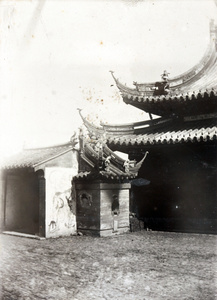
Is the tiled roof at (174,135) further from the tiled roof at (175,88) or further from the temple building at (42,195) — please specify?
the temple building at (42,195)

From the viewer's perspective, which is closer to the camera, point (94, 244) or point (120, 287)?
point (120, 287)

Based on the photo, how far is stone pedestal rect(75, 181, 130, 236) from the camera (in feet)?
39.2

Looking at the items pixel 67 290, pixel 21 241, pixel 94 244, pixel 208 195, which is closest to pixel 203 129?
pixel 208 195

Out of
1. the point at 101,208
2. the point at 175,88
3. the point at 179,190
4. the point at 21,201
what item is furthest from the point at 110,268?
the point at 175,88

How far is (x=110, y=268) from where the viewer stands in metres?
7.30

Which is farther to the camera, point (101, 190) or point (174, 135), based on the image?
point (174, 135)

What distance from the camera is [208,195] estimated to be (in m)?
12.5

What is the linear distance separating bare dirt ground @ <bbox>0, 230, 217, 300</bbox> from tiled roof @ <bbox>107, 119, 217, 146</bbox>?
342cm

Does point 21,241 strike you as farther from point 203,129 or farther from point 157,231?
point 203,129

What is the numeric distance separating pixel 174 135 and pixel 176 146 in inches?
24.0

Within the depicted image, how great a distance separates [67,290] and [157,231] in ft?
26.8

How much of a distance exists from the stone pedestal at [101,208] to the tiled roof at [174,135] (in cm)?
193

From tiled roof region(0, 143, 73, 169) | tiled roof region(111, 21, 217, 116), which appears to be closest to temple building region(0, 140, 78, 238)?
tiled roof region(0, 143, 73, 169)

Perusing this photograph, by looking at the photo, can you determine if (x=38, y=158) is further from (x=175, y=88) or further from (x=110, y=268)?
(x=175, y=88)
